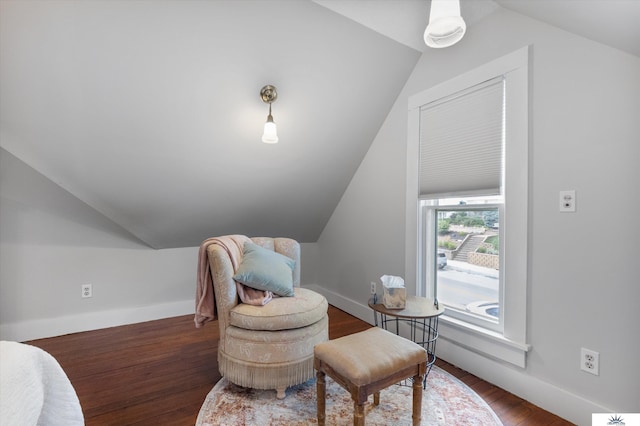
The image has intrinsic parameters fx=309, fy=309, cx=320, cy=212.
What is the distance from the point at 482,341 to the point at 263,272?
58.6 inches

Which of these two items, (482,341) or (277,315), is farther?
(482,341)

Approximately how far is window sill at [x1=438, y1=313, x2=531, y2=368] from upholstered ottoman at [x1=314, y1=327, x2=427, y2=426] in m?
0.72

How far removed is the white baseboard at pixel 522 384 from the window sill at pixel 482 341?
0.04 m

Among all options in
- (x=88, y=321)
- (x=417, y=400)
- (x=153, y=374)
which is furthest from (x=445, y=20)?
(x=88, y=321)

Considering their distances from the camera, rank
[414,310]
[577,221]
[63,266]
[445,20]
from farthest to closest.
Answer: [63,266] → [414,310] → [577,221] → [445,20]

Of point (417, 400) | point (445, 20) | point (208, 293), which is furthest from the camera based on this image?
point (208, 293)

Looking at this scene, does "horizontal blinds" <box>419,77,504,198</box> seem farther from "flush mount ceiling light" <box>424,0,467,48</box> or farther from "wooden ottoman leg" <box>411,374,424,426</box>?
"wooden ottoman leg" <box>411,374,424,426</box>

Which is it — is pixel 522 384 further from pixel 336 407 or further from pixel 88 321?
pixel 88 321

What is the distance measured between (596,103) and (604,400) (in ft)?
4.79

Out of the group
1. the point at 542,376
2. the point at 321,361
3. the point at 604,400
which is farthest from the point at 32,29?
the point at 604,400

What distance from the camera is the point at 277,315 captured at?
1814mm

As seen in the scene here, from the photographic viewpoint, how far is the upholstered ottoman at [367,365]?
4.30ft

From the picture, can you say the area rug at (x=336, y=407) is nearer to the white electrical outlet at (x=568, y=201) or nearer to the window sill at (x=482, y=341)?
the window sill at (x=482, y=341)

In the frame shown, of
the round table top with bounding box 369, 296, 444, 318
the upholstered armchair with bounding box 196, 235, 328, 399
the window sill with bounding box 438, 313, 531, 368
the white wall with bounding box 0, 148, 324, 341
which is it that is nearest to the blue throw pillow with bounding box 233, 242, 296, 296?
the upholstered armchair with bounding box 196, 235, 328, 399
